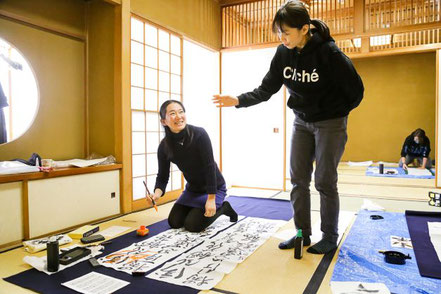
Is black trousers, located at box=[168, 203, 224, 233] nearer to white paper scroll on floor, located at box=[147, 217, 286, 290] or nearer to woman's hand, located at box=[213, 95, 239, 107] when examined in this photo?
white paper scroll on floor, located at box=[147, 217, 286, 290]

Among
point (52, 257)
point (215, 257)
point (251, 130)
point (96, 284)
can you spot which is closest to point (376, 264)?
point (215, 257)

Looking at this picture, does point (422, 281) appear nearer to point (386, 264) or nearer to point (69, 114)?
point (386, 264)

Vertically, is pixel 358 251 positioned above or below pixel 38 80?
below

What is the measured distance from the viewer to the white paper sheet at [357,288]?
157cm

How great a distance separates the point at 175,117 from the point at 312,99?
996 mm

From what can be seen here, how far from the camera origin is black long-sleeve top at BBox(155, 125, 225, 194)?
2551mm

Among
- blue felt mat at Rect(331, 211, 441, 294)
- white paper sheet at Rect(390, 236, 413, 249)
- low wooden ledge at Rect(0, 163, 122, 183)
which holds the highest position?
low wooden ledge at Rect(0, 163, 122, 183)

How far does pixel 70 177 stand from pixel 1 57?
1.14 metres

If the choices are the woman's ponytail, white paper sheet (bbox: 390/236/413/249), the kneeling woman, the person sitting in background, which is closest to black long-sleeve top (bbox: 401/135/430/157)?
the person sitting in background

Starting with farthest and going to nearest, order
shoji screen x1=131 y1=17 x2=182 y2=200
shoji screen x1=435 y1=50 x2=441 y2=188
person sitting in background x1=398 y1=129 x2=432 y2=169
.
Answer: person sitting in background x1=398 y1=129 x2=432 y2=169, shoji screen x1=435 y1=50 x2=441 y2=188, shoji screen x1=131 y1=17 x2=182 y2=200

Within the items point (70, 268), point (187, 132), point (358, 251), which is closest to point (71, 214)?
point (70, 268)

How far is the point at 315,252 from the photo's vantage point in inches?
82.7

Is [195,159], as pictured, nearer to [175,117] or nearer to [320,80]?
[175,117]

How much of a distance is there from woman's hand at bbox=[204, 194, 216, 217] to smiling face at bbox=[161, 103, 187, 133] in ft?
1.81
